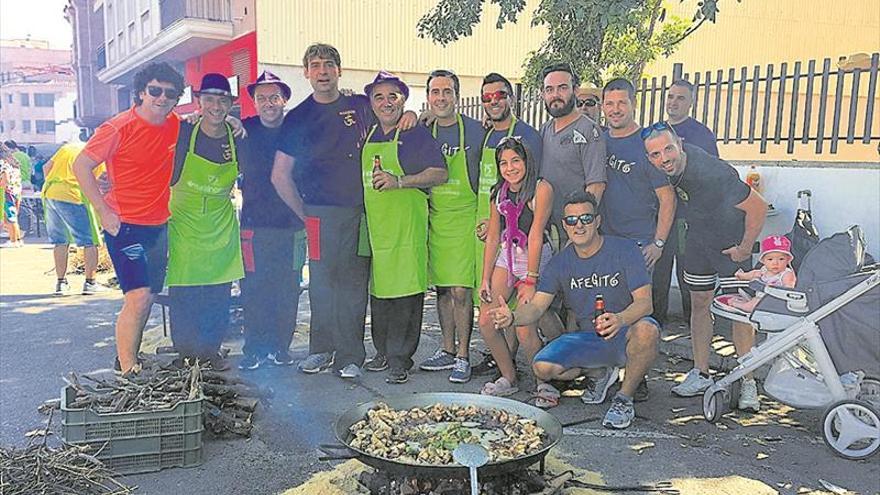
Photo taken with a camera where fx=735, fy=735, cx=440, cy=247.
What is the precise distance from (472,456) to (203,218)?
126 inches

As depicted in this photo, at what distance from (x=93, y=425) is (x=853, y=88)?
7.43 meters

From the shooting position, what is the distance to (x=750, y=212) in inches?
199

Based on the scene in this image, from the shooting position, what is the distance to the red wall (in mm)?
17047

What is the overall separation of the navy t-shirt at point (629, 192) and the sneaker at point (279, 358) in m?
2.84

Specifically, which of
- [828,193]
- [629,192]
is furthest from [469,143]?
[828,193]

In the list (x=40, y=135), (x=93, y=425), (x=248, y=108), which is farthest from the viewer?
(x=40, y=135)

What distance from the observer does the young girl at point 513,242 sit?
5.04m

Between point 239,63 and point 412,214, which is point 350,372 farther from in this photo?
point 239,63

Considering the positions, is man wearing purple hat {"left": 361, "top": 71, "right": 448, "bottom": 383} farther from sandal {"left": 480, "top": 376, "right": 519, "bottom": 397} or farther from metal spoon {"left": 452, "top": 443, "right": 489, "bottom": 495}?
metal spoon {"left": 452, "top": 443, "right": 489, "bottom": 495}

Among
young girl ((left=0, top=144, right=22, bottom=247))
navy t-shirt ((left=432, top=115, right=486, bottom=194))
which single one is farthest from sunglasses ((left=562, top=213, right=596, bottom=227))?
young girl ((left=0, top=144, right=22, bottom=247))

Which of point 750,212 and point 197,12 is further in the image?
point 197,12

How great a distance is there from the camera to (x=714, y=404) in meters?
4.82

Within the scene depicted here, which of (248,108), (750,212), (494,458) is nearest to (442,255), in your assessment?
(750,212)

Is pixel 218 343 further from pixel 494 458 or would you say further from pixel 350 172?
pixel 494 458
